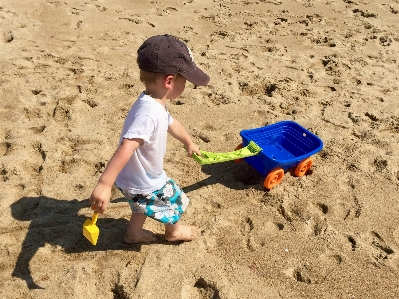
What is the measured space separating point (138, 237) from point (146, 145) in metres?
0.66

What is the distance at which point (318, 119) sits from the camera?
12.4 feet

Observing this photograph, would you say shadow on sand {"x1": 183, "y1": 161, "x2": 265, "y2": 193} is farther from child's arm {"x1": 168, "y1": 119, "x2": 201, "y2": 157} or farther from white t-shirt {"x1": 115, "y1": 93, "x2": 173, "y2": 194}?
white t-shirt {"x1": 115, "y1": 93, "x2": 173, "y2": 194}

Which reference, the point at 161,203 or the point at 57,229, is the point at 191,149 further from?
the point at 57,229

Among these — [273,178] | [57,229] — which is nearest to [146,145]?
[57,229]

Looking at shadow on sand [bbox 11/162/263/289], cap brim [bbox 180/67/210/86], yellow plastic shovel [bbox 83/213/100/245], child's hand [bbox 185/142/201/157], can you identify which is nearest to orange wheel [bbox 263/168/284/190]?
shadow on sand [bbox 11/162/263/289]

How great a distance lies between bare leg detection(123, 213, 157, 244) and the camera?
245 cm

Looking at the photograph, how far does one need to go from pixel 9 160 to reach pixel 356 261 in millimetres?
2334

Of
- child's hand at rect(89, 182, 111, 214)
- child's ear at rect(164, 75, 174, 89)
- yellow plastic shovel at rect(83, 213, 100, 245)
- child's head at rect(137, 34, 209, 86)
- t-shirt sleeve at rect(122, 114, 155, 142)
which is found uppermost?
child's head at rect(137, 34, 209, 86)

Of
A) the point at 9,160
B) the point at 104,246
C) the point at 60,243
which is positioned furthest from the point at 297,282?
the point at 9,160

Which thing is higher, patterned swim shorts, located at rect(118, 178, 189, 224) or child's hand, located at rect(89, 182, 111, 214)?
child's hand, located at rect(89, 182, 111, 214)

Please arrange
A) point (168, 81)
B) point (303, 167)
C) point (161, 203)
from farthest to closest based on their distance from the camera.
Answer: point (303, 167), point (161, 203), point (168, 81)

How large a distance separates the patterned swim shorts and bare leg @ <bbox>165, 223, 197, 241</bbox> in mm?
90

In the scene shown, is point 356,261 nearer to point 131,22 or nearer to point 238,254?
point 238,254

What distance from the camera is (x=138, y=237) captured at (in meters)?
2.49
